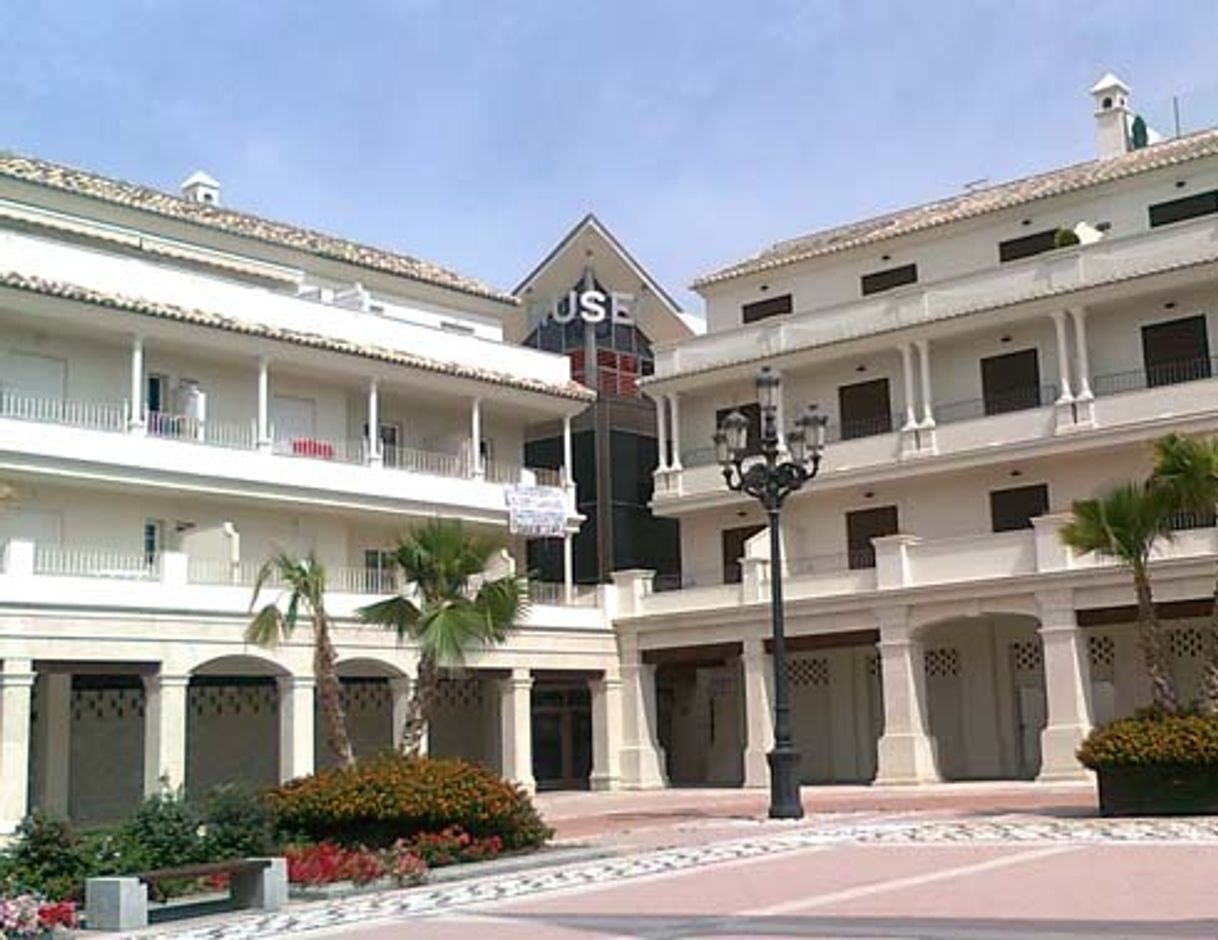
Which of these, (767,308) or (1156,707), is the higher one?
(767,308)

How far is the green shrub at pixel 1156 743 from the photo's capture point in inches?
830

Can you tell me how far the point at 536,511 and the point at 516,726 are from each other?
5.70 meters

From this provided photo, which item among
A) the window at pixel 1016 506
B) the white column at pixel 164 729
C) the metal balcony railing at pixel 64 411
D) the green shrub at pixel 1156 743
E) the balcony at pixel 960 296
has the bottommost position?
the green shrub at pixel 1156 743

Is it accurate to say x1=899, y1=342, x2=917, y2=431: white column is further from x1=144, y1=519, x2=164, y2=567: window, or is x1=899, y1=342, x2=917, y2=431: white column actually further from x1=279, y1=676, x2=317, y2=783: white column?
A: x1=144, y1=519, x2=164, y2=567: window

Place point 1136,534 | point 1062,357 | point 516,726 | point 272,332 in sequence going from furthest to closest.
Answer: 1. point 516,726
2. point 1062,357
3. point 272,332
4. point 1136,534

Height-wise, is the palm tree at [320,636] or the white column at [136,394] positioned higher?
the white column at [136,394]

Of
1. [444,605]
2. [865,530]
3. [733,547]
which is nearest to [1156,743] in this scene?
[444,605]

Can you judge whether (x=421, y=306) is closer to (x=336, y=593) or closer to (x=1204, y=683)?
(x=336, y=593)

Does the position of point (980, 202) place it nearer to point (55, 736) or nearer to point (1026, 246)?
point (1026, 246)

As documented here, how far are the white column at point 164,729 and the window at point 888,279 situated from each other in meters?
20.6

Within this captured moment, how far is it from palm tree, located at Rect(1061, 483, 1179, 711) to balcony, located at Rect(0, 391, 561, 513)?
17.9 m

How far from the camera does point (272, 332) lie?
35.5 m

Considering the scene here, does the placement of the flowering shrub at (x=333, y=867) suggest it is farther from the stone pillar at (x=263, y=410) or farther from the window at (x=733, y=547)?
the window at (x=733, y=547)

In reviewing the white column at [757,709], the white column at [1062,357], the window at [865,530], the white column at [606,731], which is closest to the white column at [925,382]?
the window at [865,530]
